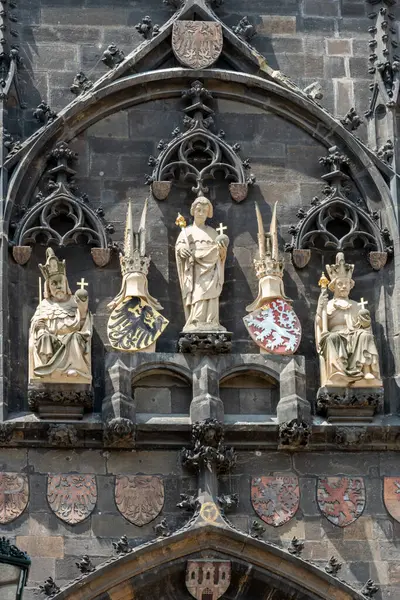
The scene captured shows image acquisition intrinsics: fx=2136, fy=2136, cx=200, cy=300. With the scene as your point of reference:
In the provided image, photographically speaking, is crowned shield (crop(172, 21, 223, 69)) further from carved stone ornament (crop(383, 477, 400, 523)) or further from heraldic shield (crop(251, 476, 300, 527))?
carved stone ornament (crop(383, 477, 400, 523))

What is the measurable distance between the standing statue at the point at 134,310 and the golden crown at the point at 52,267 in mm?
581

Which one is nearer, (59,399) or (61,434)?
(61,434)

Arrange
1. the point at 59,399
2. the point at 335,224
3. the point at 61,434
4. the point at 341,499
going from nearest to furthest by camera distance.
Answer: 1. the point at 61,434
2. the point at 59,399
3. the point at 341,499
4. the point at 335,224

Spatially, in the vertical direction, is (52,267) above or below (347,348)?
above

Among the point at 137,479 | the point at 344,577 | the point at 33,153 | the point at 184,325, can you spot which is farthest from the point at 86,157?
the point at 344,577

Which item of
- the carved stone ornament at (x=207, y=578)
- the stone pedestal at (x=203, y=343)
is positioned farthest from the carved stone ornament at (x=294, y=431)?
the carved stone ornament at (x=207, y=578)

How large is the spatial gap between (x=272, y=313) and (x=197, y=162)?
6.15ft

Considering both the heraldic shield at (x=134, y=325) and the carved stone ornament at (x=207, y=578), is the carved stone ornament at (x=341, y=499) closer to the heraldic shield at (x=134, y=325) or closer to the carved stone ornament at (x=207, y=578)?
the carved stone ornament at (x=207, y=578)

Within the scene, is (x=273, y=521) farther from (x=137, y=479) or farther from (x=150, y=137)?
(x=150, y=137)

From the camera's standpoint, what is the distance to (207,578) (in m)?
19.2

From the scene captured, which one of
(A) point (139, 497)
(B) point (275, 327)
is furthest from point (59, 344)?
(B) point (275, 327)

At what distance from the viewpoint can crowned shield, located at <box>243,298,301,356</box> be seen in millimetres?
20312

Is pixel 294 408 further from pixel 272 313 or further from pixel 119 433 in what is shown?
pixel 119 433

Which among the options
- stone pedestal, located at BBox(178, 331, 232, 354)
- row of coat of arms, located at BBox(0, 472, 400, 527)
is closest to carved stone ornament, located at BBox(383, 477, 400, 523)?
row of coat of arms, located at BBox(0, 472, 400, 527)
